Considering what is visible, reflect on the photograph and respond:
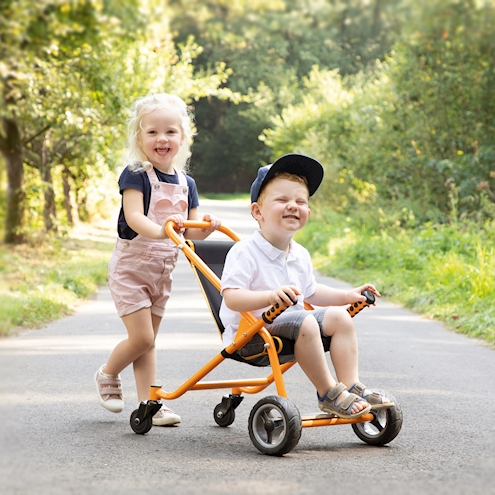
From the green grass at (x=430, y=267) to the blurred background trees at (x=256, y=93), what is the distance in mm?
712

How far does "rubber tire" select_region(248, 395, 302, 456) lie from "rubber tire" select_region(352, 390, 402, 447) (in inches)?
16.6

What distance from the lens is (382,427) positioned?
11.8ft

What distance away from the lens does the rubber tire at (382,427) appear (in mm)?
3496

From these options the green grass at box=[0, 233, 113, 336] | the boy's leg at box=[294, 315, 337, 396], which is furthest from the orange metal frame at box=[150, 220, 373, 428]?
the green grass at box=[0, 233, 113, 336]

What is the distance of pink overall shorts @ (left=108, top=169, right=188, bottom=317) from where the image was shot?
13.4 ft

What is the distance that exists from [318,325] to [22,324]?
407 centimetres

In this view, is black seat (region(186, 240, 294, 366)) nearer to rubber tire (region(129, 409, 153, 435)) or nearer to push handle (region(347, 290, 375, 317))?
push handle (region(347, 290, 375, 317))

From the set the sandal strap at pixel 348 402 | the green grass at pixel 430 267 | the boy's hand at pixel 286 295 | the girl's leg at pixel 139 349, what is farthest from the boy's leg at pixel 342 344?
the green grass at pixel 430 267

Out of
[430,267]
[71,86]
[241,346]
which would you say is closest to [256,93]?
[71,86]

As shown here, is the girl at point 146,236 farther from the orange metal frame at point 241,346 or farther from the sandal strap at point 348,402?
the sandal strap at point 348,402

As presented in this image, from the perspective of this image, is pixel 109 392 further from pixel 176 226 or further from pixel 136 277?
pixel 176 226

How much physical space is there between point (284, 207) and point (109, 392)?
1.30 m

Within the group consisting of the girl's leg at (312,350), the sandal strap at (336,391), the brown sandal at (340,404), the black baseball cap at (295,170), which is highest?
the black baseball cap at (295,170)

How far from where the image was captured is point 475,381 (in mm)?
5129
